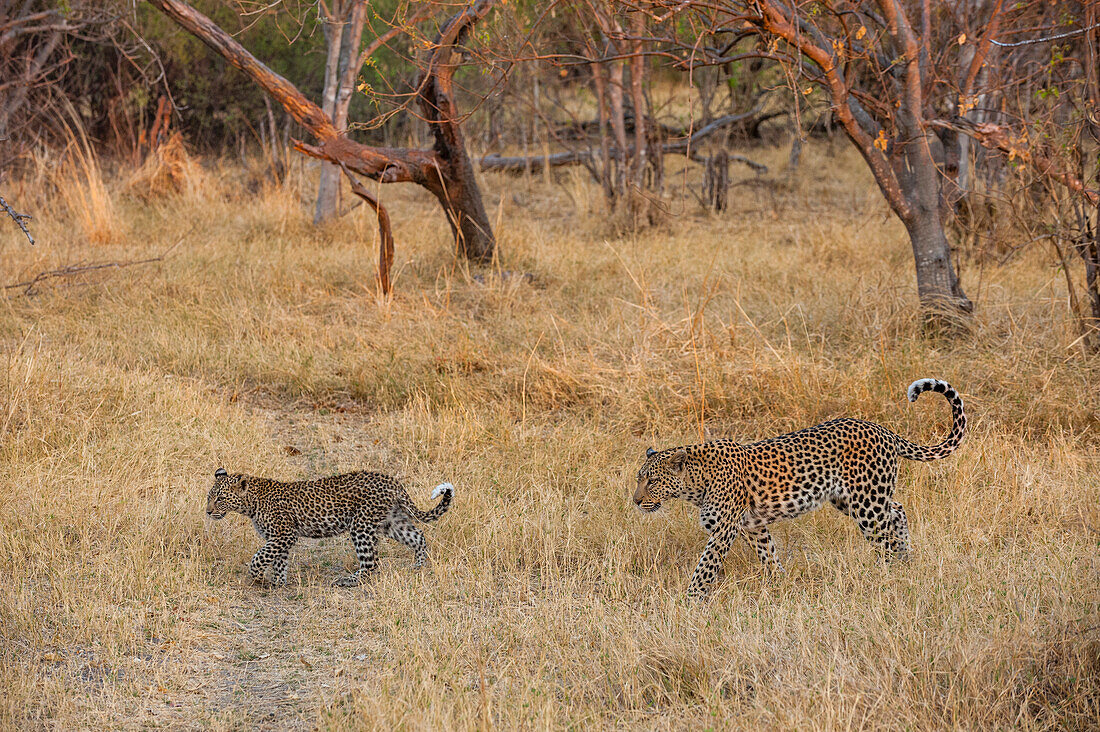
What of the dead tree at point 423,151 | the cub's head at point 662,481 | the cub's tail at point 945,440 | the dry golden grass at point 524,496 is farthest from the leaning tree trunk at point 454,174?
the cub's tail at point 945,440

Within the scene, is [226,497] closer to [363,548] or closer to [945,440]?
[363,548]

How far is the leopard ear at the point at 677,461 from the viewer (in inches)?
186

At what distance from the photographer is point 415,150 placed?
9.41m

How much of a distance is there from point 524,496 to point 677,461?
110cm

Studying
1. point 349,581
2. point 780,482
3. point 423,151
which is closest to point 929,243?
point 780,482

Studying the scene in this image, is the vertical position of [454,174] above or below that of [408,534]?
above

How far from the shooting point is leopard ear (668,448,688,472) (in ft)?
15.5

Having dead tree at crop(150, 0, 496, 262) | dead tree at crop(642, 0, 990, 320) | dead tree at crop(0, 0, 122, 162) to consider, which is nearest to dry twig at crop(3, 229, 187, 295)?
dead tree at crop(150, 0, 496, 262)

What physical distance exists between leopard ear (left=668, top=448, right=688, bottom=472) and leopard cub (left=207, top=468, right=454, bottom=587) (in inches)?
39.7

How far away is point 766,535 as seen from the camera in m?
4.76

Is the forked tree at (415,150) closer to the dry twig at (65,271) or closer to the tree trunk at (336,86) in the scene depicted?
the tree trunk at (336,86)

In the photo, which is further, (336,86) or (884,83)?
(336,86)

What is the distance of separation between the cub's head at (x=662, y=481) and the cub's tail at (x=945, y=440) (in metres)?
1.05

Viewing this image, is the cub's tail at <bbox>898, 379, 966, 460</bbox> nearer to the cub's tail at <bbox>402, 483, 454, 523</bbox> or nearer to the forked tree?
the cub's tail at <bbox>402, 483, 454, 523</bbox>
